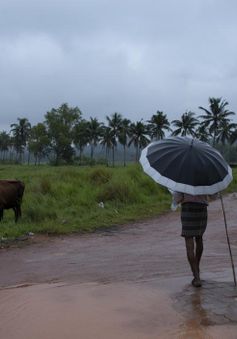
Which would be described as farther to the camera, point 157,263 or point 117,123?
point 117,123

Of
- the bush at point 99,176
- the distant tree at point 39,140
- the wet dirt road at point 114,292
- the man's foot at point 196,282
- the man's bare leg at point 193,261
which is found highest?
the distant tree at point 39,140

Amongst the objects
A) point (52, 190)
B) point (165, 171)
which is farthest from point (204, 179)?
point (52, 190)

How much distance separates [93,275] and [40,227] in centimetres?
488

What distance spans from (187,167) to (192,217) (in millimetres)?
737

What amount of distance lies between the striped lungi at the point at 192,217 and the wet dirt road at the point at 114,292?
2.43 feet

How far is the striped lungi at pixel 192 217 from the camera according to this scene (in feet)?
21.9

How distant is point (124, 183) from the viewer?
19250mm

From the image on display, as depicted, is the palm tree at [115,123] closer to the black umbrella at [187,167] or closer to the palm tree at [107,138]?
the palm tree at [107,138]

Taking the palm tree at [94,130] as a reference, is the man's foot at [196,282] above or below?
below

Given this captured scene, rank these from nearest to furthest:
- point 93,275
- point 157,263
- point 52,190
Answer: point 93,275 < point 157,263 < point 52,190

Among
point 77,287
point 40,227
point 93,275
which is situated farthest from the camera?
point 40,227

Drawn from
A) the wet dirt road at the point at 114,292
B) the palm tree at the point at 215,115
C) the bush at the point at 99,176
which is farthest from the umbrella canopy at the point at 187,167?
the palm tree at the point at 215,115

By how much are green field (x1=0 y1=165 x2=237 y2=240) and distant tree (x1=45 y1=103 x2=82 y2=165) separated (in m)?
68.3

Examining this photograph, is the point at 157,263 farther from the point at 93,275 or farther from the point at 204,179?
the point at 204,179
